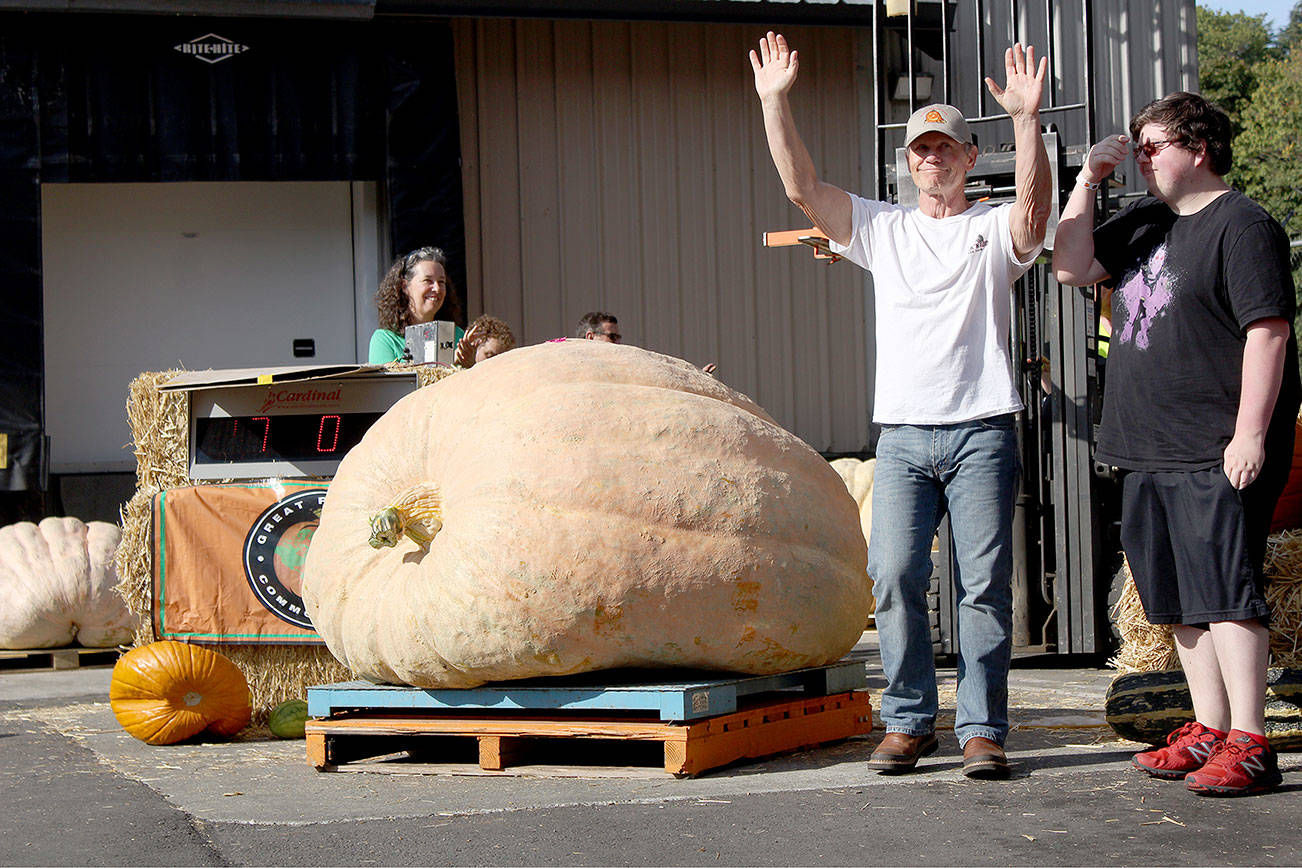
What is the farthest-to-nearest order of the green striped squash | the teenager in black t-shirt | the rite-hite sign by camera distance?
the rite-hite sign, the green striped squash, the teenager in black t-shirt

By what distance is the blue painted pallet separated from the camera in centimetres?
422

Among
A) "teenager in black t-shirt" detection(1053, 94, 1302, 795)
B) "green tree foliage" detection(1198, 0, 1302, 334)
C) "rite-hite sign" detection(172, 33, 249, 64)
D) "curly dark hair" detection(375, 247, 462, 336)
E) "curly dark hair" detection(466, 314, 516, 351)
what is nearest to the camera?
"teenager in black t-shirt" detection(1053, 94, 1302, 795)

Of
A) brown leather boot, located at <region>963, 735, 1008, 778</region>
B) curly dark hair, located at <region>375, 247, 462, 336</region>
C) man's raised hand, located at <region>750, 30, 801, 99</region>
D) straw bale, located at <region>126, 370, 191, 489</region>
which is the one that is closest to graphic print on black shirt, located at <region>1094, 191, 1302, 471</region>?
brown leather boot, located at <region>963, 735, 1008, 778</region>

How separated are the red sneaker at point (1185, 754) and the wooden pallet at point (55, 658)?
5.96m

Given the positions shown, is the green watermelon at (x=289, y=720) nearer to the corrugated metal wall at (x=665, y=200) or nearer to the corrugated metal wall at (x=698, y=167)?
the corrugated metal wall at (x=698, y=167)

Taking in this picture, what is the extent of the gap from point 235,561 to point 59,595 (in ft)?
8.87

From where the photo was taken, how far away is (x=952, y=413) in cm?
420

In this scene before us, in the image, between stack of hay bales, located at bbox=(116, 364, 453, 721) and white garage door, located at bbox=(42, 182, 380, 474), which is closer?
stack of hay bales, located at bbox=(116, 364, 453, 721)

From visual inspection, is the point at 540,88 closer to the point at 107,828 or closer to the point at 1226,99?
the point at 107,828

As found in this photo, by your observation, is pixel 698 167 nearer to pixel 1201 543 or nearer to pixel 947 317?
pixel 947 317

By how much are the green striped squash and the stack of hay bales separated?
2.87m

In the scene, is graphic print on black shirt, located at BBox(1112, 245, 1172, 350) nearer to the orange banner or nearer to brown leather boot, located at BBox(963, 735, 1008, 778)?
brown leather boot, located at BBox(963, 735, 1008, 778)

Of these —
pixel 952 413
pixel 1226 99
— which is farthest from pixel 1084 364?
pixel 1226 99

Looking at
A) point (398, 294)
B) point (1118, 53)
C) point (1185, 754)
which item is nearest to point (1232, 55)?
point (1118, 53)
